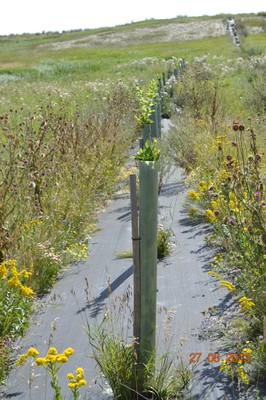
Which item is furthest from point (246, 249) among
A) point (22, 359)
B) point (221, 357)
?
point (22, 359)

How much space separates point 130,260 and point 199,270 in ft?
2.38

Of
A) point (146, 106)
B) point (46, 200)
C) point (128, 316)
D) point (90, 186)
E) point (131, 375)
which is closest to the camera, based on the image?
point (131, 375)

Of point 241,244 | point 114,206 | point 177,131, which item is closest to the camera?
point 241,244

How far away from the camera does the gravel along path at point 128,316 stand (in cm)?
425

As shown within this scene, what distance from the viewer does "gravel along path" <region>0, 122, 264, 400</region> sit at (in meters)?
4.25

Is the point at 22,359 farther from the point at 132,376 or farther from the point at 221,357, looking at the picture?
the point at 221,357

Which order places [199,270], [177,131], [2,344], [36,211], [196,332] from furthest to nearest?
[177,131] → [36,211] → [199,270] → [196,332] → [2,344]

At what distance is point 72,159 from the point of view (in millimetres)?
8938

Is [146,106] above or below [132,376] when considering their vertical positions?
above

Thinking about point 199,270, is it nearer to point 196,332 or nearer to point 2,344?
point 196,332

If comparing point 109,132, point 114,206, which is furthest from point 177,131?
point 114,206

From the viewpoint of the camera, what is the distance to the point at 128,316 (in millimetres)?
5062

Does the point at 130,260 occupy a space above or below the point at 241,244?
below

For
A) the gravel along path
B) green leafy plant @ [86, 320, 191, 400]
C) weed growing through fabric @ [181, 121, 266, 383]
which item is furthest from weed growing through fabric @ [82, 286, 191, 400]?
weed growing through fabric @ [181, 121, 266, 383]
